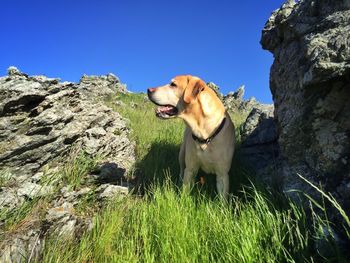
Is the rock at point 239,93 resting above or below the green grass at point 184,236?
above

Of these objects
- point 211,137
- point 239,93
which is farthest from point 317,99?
point 239,93

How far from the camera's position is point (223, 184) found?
17.2 feet

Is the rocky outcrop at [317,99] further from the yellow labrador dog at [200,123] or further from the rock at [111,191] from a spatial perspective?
the rock at [111,191]

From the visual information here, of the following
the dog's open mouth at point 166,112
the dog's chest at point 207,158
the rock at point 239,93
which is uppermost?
the rock at point 239,93

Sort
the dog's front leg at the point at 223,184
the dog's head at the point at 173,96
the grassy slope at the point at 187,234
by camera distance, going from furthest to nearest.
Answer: the dog's head at the point at 173,96 → the dog's front leg at the point at 223,184 → the grassy slope at the point at 187,234

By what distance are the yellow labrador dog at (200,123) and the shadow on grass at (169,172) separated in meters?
0.29

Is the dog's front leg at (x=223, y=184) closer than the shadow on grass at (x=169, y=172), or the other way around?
the dog's front leg at (x=223, y=184)

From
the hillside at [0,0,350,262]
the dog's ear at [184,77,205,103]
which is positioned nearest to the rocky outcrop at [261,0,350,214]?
the hillside at [0,0,350,262]

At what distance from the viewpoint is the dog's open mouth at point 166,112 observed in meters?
5.61

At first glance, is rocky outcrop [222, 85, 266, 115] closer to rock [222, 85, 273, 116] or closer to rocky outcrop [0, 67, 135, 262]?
rock [222, 85, 273, 116]

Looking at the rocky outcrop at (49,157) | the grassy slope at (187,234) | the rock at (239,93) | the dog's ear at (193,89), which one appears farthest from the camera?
the rock at (239,93)

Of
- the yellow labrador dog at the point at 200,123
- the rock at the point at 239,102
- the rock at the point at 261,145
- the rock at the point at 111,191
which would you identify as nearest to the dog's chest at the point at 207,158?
the yellow labrador dog at the point at 200,123

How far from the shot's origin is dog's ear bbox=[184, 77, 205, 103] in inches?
216

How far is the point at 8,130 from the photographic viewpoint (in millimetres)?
5582
